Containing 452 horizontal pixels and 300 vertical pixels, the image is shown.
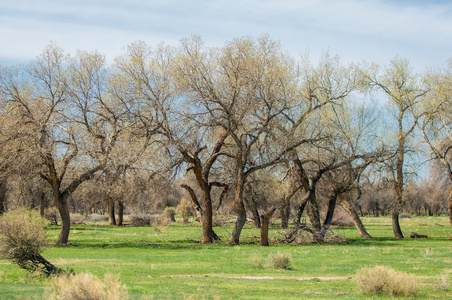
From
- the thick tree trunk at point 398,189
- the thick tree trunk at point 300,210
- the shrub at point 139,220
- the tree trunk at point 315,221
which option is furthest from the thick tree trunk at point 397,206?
the shrub at point 139,220

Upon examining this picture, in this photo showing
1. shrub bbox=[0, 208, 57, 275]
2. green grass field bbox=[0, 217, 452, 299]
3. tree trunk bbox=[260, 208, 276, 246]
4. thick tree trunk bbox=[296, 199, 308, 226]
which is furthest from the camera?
thick tree trunk bbox=[296, 199, 308, 226]

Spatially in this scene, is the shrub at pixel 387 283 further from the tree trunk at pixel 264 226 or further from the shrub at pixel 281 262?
the tree trunk at pixel 264 226

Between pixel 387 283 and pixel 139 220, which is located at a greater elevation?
pixel 139 220

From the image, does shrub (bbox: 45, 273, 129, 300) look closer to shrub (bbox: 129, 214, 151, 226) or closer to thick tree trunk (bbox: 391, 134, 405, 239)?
thick tree trunk (bbox: 391, 134, 405, 239)

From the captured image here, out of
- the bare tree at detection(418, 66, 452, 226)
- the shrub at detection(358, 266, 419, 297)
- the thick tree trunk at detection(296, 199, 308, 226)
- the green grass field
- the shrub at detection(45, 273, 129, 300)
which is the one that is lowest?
the green grass field

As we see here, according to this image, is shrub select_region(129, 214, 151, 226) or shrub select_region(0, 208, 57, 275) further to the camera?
shrub select_region(129, 214, 151, 226)

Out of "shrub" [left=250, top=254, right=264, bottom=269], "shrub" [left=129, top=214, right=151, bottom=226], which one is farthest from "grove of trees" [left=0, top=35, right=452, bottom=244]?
"shrub" [left=129, top=214, right=151, bottom=226]

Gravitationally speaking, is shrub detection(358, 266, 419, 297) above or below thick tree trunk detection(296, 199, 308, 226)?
below

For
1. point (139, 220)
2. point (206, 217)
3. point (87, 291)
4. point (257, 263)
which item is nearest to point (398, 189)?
point (206, 217)

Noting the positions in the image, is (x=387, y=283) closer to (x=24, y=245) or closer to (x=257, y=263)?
(x=257, y=263)

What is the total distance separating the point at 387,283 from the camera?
1136 centimetres

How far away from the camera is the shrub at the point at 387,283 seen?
11.2 m

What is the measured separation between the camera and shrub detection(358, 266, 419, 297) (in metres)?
11.2

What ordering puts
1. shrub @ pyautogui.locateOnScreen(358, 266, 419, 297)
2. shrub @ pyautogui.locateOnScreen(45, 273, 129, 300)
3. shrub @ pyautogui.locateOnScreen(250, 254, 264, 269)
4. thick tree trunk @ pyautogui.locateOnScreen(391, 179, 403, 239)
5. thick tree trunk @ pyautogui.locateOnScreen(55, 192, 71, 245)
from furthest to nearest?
thick tree trunk @ pyautogui.locateOnScreen(391, 179, 403, 239)
thick tree trunk @ pyautogui.locateOnScreen(55, 192, 71, 245)
shrub @ pyautogui.locateOnScreen(250, 254, 264, 269)
shrub @ pyautogui.locateOnScreen(358, 266, 419, 297)
shrub @ pyautogui.locateOnScreen(45, 273, 129, 300)
